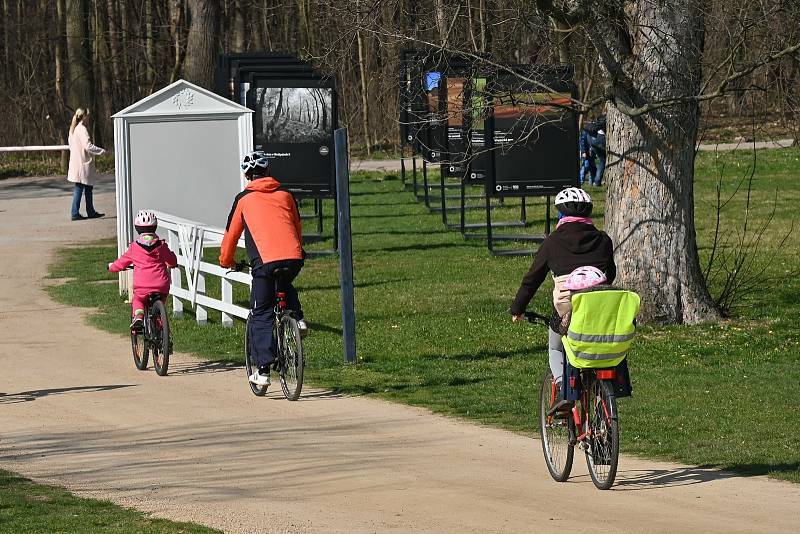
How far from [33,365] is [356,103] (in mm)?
31022

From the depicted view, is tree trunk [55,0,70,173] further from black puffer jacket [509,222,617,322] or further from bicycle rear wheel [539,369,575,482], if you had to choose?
black puffer jacket [509,222,617,322]

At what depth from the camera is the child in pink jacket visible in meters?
12.9

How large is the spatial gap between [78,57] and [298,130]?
19057 millimetres

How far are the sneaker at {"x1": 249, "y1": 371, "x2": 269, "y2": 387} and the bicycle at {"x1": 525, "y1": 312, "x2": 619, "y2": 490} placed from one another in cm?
337

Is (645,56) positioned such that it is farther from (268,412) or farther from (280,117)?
(280,117)

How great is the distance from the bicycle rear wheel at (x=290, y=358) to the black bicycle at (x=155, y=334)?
1.43 meters

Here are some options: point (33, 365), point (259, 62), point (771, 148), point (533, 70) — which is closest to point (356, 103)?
point (771, 148)

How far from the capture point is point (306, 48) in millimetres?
21984

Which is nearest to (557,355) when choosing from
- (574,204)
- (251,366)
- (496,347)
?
(574,204)

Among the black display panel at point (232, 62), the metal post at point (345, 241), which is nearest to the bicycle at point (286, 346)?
the metal post at point (345, 241)

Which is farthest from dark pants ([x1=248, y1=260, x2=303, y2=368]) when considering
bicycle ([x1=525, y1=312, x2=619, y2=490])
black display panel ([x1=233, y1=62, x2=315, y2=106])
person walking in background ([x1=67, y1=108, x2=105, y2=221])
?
person walking in background ([x1=67, y1=108, x2=105, y2=221])

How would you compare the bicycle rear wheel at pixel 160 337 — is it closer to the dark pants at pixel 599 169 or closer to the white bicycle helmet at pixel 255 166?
the white bicycle helmet at pixel 255 166

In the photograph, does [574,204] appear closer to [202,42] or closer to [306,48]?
[306,48]

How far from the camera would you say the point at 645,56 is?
1487 cm
